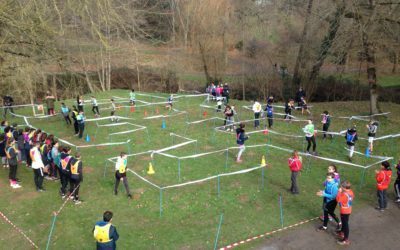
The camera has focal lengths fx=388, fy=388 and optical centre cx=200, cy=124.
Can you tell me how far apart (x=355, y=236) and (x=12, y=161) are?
37.5ft

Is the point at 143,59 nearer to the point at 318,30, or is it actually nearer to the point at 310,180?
the point at 318,30

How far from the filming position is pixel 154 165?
16047mm

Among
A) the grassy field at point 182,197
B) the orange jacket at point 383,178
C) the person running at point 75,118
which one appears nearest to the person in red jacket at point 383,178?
the orange jacket at point 383,178

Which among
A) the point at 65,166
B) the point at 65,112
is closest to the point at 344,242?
the point at 65,166

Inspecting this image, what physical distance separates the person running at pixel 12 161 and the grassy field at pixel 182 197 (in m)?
0.39

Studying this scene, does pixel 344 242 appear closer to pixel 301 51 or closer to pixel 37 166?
pixel 37 166

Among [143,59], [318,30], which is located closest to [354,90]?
[318,30]

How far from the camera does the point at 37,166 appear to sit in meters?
13.2

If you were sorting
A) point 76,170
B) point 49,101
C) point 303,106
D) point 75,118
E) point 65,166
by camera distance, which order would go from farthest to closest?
point 303,106 → point 49,101 → point 75,118 → point 65,166 → point 76,170

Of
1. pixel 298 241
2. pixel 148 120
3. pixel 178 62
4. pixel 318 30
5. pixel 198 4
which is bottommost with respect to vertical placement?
pixel 298 241

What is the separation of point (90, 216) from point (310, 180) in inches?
321

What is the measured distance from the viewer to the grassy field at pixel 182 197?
10.9m

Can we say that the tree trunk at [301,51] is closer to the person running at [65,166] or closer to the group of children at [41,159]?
the group of children at [41,159]

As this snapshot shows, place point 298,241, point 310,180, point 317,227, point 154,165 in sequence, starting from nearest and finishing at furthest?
point 298,241, point 317,227, point 310,180, point 154,165
